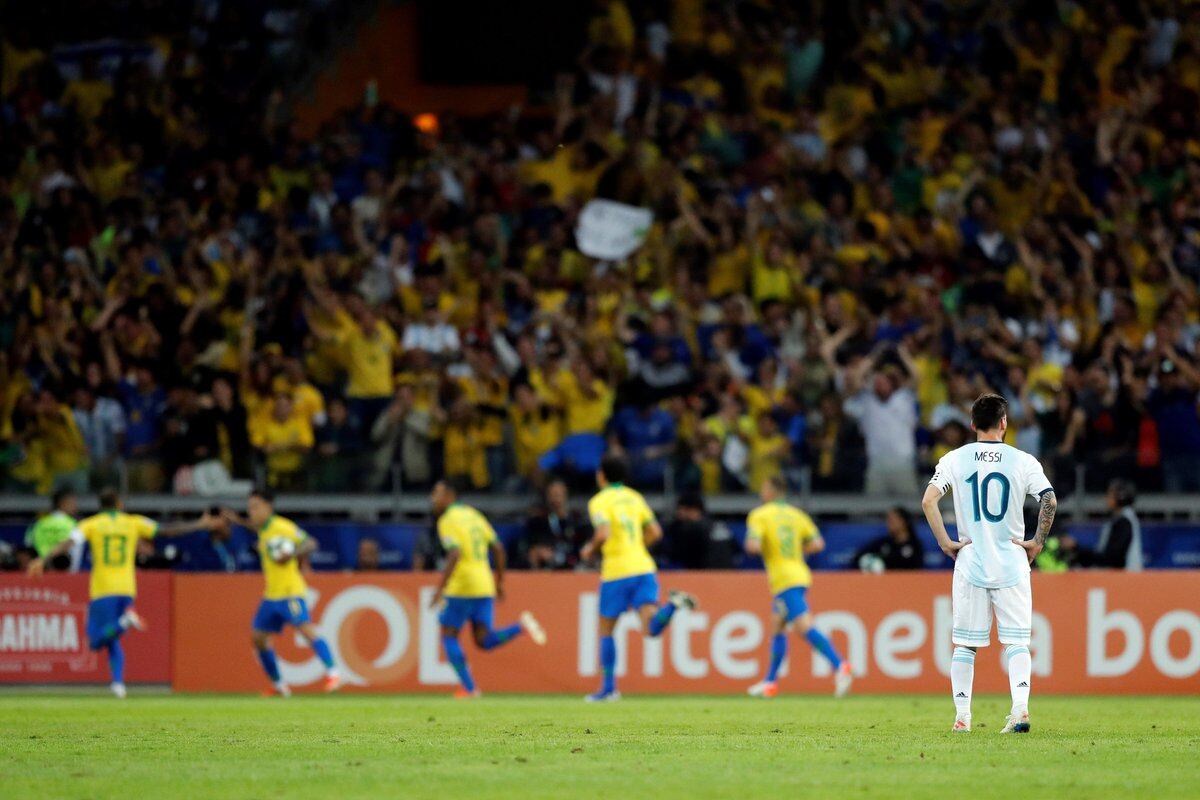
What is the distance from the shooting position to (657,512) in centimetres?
2105

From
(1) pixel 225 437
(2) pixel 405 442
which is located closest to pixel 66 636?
(1) pixel 225 437

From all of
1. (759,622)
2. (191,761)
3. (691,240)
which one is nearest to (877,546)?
(759,622)

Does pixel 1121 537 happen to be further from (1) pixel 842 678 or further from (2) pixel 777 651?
(2) pixel 777 651

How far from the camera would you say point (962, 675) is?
12250mm

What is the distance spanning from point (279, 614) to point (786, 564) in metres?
4.93

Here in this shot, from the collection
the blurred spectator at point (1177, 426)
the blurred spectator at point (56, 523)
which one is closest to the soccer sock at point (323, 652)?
the blurred spectator at point (56, 523)

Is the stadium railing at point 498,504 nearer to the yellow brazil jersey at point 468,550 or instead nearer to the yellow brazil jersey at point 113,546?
the yellow brazil jersey at point 113,546

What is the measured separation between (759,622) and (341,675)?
14.3 feet

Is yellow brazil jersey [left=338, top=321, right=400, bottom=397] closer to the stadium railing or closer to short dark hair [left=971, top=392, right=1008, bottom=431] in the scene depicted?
the stadium railing

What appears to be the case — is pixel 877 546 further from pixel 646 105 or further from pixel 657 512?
pixel 646 105

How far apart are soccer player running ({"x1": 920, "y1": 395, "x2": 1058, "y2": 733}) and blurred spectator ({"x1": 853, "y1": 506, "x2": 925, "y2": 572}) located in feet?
27.2

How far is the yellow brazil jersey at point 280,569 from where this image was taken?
64.2 feet

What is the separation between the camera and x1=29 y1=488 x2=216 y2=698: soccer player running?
19.9 m

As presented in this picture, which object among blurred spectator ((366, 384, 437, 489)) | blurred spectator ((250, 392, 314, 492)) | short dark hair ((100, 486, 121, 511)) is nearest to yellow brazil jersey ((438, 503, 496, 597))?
blurred spectator ((366, 384, 437, 489))
